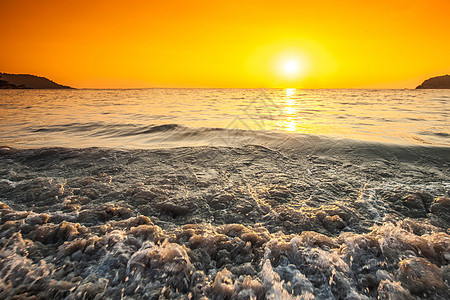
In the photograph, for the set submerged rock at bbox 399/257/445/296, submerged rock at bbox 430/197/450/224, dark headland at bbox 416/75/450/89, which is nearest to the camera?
submerged rock at bbox 399/257/445/296

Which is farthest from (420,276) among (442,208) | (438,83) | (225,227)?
(438,83)

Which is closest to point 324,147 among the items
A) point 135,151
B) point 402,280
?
point 402,280

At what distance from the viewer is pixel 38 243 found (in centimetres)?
218

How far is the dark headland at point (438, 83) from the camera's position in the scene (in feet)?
476

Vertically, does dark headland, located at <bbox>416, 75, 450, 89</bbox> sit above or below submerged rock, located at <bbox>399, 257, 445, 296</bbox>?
above

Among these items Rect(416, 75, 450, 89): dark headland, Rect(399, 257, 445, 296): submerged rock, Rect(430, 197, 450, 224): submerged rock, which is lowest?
Rect(399, 257, 445, 296): submerged rock

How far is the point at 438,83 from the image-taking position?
14900 centimetres

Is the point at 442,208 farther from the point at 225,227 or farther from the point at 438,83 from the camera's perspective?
the point at 438,83

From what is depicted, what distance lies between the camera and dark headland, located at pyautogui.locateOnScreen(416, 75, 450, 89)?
145 m

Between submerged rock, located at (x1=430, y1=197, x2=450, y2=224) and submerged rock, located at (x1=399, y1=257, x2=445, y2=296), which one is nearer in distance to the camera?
submerged rock, located at (x1=399, y1=257, x2=445, y2=296)

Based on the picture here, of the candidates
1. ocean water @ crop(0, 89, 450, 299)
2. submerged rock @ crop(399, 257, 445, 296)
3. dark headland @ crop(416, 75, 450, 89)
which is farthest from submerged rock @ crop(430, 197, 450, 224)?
dark headland @ crop(416, 75, 450, 89)

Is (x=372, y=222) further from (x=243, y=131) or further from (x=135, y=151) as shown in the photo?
(x=243, y=131)

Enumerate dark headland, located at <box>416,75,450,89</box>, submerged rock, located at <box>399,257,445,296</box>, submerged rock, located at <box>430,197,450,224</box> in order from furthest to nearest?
dark headland, located at <box>416,75,450,89</box>, submerged rock, located at <box>430,197,450,224</box>, submerged rock, located at <box>399,257,445,296</box>

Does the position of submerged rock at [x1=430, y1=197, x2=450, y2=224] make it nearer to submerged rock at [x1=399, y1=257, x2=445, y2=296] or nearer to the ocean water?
the ocean water
